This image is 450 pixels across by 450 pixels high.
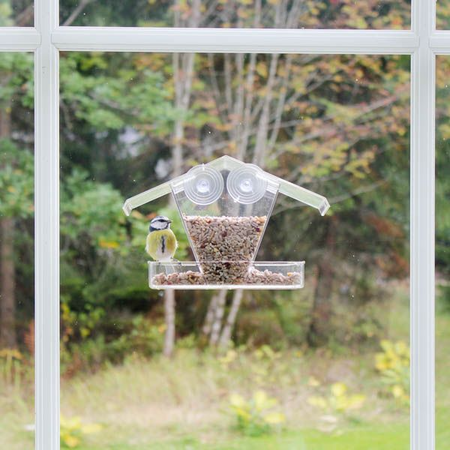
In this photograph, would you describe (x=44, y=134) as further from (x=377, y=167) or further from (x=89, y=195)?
(x=377, y=167)

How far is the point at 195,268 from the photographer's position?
1.59m

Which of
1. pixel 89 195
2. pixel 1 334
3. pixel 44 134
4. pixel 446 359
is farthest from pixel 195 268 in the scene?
pixel 446 359

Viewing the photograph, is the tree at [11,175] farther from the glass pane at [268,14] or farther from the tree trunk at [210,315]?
the tree trunk at [210,315]

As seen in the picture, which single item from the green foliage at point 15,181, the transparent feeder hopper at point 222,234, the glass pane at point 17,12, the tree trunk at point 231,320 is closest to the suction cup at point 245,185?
the transparent feeder hopper at point 222,234

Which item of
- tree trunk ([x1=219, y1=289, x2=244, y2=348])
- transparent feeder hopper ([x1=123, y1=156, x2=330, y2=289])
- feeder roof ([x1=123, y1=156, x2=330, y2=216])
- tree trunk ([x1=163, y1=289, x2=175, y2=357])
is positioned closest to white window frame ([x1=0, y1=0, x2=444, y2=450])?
feeder roof ([x1=123, y1=156, x2=330, y2=216])

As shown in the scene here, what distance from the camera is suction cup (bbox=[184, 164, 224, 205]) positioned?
1562 millimetres

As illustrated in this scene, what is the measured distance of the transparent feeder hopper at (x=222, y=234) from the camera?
155 cm

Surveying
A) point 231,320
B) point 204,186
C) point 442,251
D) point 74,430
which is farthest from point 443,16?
point 74,430

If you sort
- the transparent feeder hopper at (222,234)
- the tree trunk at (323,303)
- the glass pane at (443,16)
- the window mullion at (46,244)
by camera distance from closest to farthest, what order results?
1. the transparent feeder hopper at (222,234)
2. the window mullion at (46,244)
3. the glass pane at (443,16)
4. the tree trunk at (323,303)

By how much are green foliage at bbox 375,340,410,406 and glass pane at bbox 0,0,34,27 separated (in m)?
1.43

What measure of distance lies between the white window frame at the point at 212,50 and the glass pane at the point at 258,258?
380 millimetres

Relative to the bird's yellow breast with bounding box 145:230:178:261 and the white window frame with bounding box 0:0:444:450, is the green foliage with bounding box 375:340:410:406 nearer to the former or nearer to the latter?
the white window frame with bounding box 0:0:444:450

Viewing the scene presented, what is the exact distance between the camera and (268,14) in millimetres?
2152

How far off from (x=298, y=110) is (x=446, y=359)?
87 centimetres
